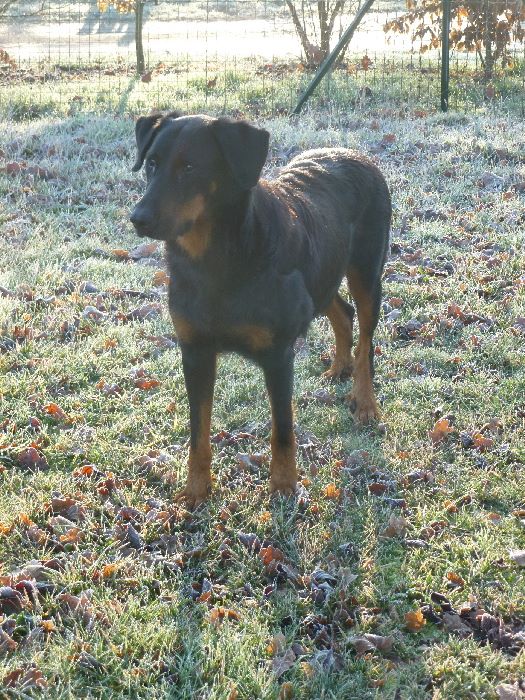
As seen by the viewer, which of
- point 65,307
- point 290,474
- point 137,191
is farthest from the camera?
point 137,191

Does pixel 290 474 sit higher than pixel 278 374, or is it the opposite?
pixel 278 374

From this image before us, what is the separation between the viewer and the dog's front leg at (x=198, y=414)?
4113 millimetres

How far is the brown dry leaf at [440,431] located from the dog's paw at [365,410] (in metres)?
0.37

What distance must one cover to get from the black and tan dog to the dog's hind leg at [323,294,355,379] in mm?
850

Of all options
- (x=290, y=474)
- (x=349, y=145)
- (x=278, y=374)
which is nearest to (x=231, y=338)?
(x=278, y=374)

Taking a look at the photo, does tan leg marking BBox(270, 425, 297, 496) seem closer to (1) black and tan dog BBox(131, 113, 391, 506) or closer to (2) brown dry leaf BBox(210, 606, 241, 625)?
(1) black and tan dog BBox(131, 113, 391, 506)

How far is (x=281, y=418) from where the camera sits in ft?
13.8

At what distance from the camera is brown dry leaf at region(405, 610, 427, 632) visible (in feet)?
11.4

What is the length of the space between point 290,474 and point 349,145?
7.28 meters

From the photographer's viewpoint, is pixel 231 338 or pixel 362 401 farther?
pixel 362 401

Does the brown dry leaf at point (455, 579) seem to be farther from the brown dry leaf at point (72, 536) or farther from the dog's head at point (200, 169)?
the dog's head at point (200, 169)

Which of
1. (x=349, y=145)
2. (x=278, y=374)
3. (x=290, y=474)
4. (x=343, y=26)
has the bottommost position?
(x=290, y=474)

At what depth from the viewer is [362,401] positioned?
5.18 metres

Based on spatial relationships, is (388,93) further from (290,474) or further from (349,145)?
(290,474)
